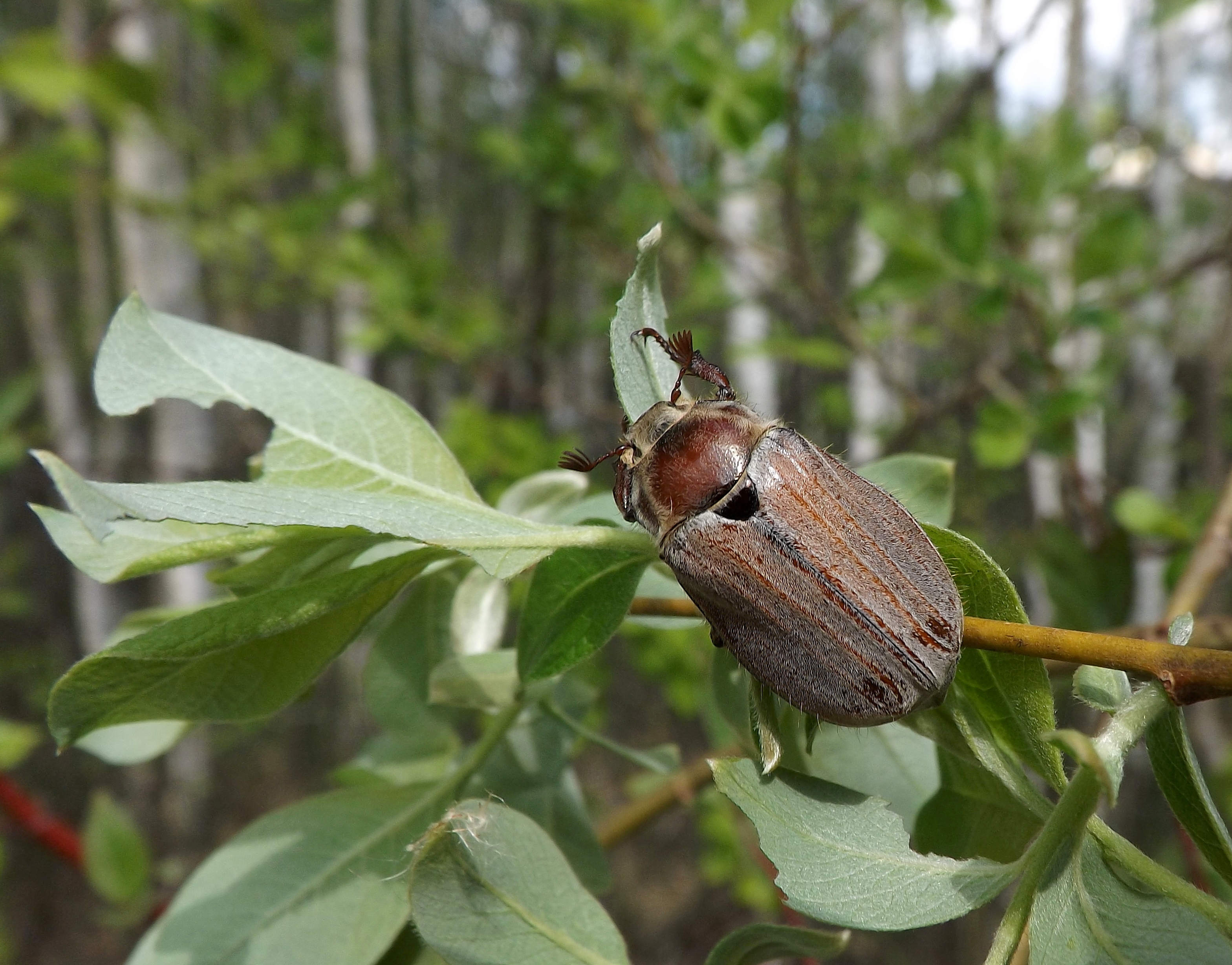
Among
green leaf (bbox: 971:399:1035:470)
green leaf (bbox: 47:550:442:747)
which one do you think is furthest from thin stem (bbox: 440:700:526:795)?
green leaf (bbox: 971:399:1035:470)

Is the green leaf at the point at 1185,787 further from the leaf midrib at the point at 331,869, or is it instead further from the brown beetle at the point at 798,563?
the leaf midrib at the point at 331,869

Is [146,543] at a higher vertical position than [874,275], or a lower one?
higher

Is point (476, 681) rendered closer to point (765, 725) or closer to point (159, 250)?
point (765, 725)

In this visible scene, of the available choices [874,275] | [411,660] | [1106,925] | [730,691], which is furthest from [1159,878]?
[874,275]

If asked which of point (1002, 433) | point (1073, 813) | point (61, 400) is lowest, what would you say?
point (61, 400)

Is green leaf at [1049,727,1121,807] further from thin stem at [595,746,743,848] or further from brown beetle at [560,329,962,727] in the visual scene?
thin stem at [595,746,743,848]

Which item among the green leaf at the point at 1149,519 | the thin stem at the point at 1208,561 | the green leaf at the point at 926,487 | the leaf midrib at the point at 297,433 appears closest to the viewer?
the leaf midrib at the point at 297,433

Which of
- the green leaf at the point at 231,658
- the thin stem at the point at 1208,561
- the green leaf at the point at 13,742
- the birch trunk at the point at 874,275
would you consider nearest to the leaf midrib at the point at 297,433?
the green leaf at the point at 231,658
